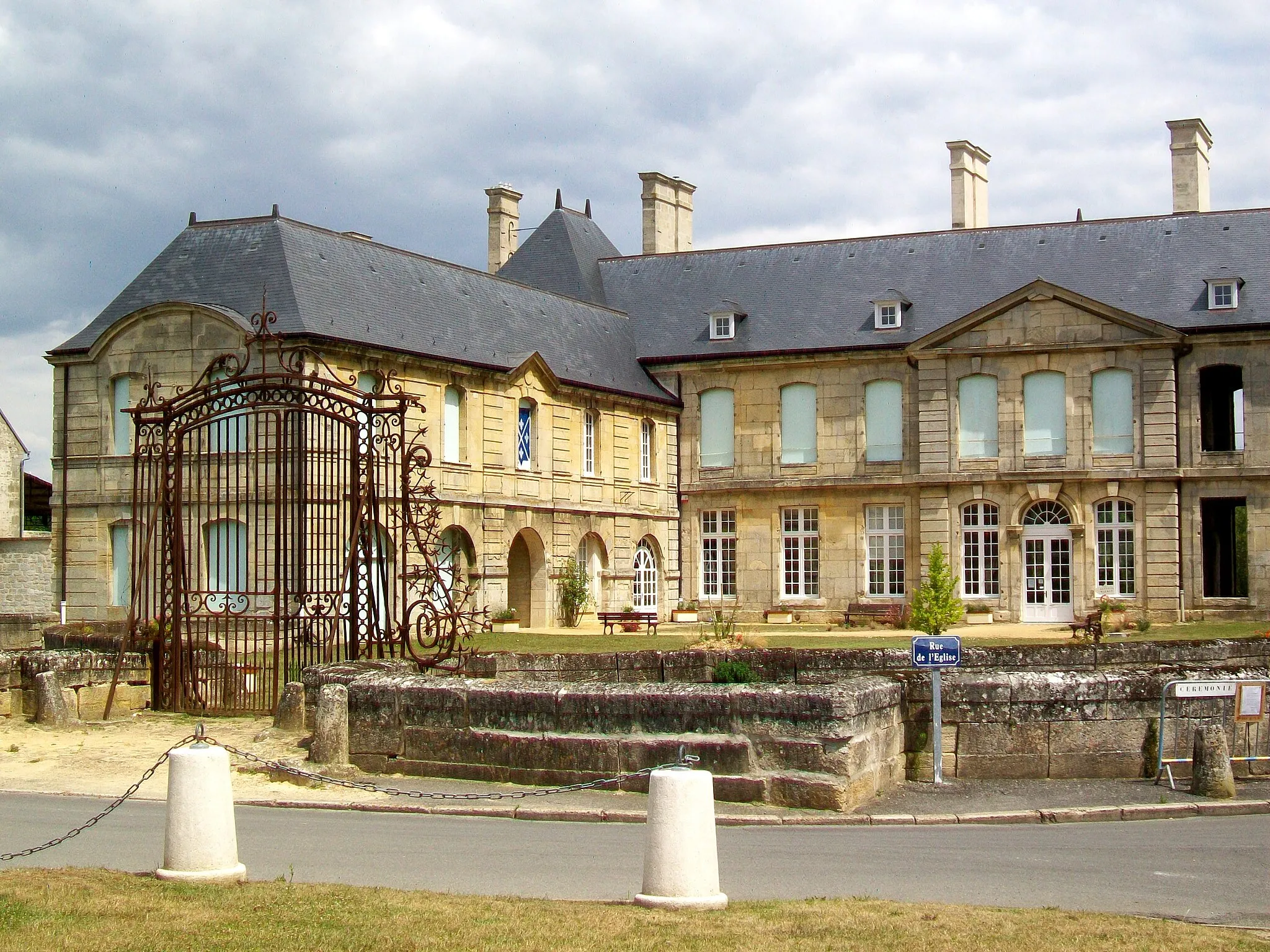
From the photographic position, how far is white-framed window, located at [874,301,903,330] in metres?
33.2

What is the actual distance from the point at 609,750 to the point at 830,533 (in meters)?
22.5

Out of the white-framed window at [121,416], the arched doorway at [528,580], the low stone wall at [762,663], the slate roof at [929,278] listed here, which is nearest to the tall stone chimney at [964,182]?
the slate roof at [929,278]

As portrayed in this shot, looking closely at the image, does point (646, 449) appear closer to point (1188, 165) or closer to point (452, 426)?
point (452, 426)

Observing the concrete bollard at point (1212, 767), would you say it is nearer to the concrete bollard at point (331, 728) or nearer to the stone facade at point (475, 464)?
the concrete bollard at point (331, 728)

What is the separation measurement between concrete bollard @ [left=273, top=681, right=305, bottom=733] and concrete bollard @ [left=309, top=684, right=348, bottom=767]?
1522mm

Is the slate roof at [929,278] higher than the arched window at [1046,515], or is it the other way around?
the slate roof at [929,278]

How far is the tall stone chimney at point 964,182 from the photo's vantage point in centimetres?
3681

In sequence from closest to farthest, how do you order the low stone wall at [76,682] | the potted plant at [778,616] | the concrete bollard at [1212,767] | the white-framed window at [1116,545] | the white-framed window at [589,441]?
the concrete bollard at [1212,767] < the low stone wall at [76,682] < the white-framed window at [1116,545] < the white-framed window at [589,441] < the potted plant at [778,616]

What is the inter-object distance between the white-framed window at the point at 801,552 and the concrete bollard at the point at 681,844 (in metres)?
26.6

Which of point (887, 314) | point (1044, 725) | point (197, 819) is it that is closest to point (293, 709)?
point (1044, 725)

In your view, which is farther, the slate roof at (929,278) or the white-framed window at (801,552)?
the white-framed window at (801,552)

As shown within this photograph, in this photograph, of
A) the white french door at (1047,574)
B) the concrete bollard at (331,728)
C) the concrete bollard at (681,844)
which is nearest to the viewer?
the concrete bollard at (681,844)

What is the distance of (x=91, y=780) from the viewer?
1183cm

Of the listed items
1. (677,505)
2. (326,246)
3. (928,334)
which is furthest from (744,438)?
(326,246)
